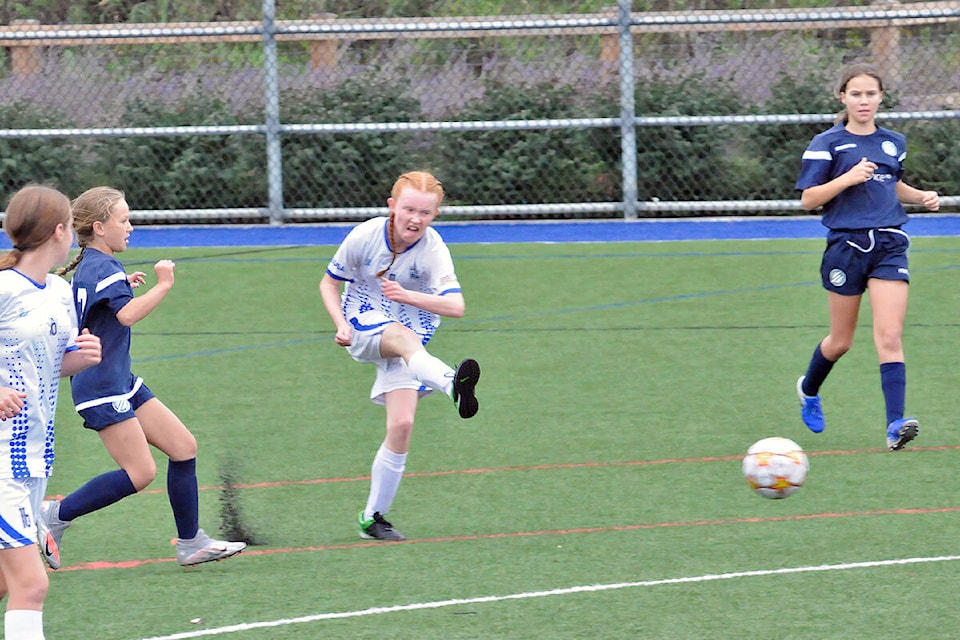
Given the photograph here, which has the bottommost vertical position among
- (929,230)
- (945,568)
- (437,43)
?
(945,568)

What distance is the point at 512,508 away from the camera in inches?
247

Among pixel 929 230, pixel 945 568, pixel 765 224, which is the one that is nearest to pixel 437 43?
pixel 765 224

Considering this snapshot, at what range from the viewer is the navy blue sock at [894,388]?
6895mm

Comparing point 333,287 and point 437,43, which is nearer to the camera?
point 333,287

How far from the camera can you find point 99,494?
546 cm

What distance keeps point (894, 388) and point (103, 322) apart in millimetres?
3550

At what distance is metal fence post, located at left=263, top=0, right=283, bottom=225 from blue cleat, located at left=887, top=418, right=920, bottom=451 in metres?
8.95

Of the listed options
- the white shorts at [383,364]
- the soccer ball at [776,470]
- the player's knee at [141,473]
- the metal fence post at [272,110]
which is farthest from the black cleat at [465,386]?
the metal fence post at [272,110]

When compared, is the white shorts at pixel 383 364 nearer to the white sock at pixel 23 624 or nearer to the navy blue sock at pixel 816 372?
the white sock at pixel 23 624

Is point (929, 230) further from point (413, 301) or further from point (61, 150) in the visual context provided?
point (413, 301)

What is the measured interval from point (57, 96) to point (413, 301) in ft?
36.3

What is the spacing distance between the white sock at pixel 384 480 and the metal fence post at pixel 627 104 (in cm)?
898

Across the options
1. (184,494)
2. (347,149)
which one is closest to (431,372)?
(184,494)

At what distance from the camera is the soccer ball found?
239 inches
